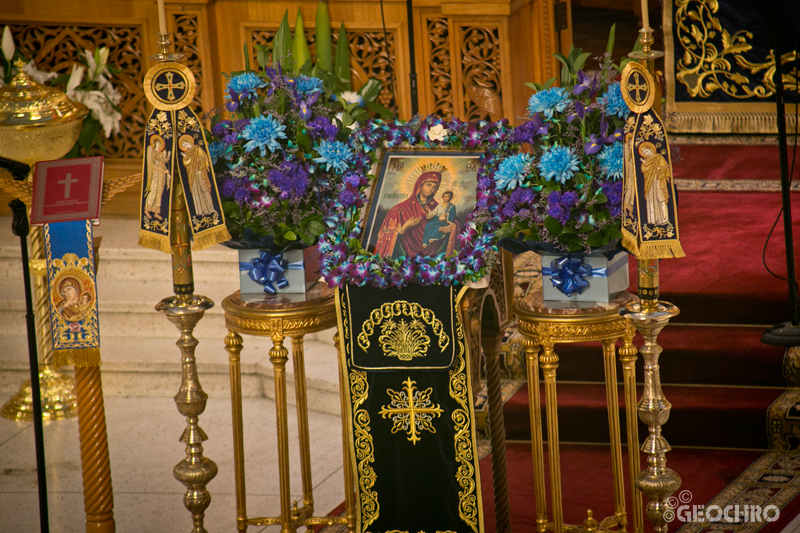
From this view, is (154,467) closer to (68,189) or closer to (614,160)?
(68,189)

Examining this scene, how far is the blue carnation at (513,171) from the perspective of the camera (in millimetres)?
2508

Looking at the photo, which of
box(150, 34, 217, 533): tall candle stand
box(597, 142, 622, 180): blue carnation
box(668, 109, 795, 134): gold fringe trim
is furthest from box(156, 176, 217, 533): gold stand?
box(668, 109, 795, 134): gold fringe trim

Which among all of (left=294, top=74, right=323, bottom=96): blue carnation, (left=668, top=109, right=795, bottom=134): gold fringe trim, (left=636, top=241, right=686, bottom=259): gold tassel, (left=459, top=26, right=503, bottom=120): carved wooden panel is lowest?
(left=636, top=241, right=686, bottom=259): gold tassel

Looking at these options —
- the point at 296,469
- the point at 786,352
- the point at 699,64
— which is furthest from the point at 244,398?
the point at 699,64

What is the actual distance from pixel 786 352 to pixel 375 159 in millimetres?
1824

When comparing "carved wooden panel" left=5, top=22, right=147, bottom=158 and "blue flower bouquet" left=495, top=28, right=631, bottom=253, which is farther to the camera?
"carved wooden panel" left=5, top=22, right=147, bottom=158

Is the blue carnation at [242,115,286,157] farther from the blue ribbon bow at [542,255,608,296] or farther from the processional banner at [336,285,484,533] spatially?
the blue ribbon bow at [542,255,608,296]

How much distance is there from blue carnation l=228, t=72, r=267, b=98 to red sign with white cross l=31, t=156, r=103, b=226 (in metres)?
0.46

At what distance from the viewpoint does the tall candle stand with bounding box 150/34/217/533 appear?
9.14 feet

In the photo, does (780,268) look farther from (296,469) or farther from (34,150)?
(34,150)

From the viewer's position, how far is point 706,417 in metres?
3.51

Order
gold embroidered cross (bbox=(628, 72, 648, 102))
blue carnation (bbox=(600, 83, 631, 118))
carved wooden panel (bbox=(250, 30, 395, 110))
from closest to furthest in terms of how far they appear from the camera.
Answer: gold embroidered cross (bbox=(628, 72, 648, 102)) < blue carnation (bbox=(600, 83, 631, 118)) < carved wooden panel (bbox=(250, 30, 395, 110))

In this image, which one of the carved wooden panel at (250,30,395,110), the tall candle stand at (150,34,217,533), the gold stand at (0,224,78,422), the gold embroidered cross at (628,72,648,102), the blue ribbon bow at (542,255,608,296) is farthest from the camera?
the carved wooden panel at (250,30,395,110)

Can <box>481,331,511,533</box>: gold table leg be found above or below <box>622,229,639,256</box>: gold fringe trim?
below
